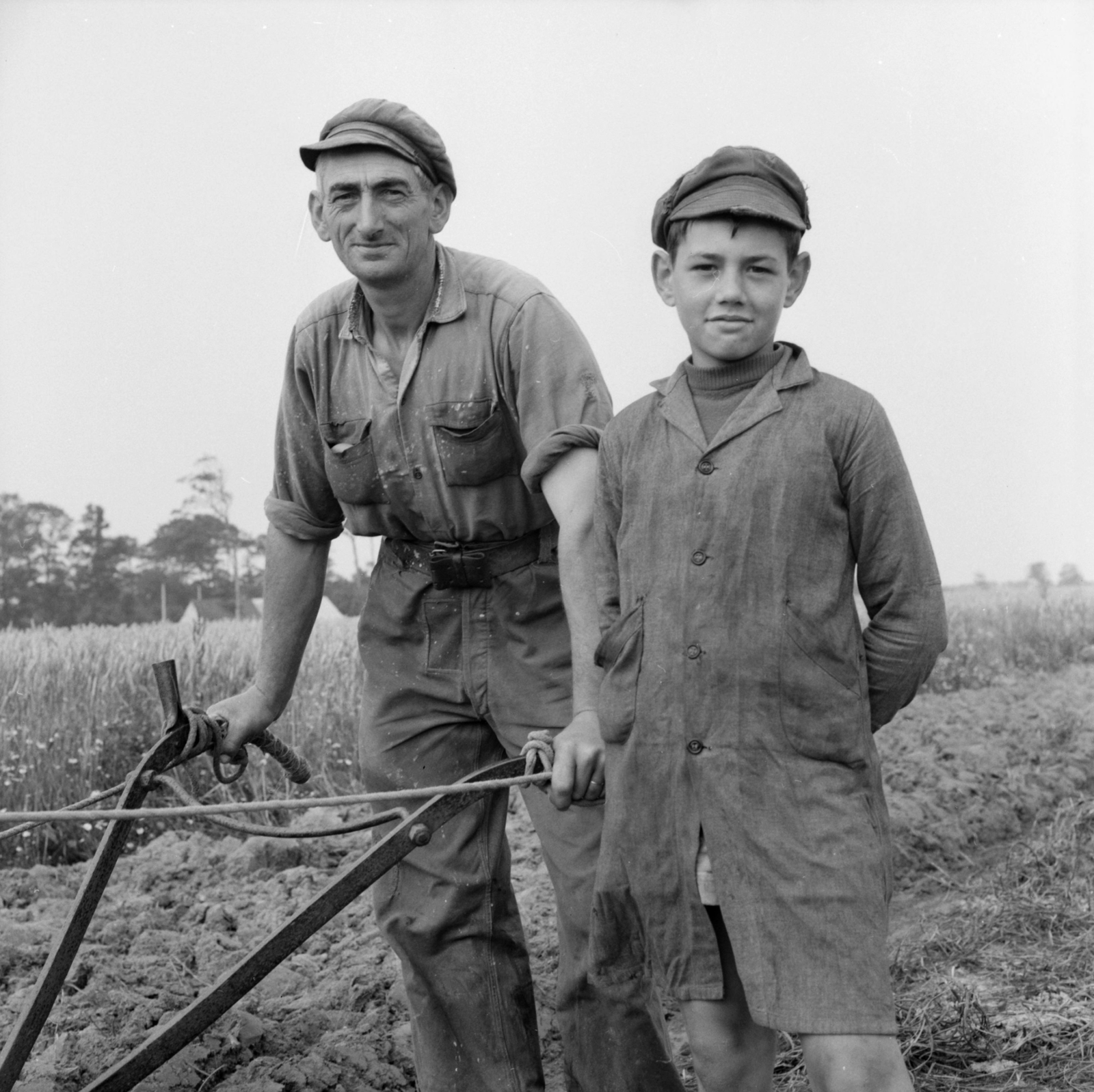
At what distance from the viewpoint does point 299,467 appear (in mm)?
3246

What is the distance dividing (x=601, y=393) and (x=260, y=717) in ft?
3.39

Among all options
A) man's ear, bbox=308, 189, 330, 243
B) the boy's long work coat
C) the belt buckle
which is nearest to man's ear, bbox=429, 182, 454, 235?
man's ear, bbox=308, 189, 330, 243

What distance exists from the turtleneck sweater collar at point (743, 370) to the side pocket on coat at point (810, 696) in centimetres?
39

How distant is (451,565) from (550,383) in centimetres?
47

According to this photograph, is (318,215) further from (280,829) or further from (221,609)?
(221,609)

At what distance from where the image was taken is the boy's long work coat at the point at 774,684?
2.10 m

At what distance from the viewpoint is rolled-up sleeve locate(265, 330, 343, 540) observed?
3215mm

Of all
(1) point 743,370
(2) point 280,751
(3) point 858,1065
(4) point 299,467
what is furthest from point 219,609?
(3) point 858,1065

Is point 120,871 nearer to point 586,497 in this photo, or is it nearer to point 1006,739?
point 586,497

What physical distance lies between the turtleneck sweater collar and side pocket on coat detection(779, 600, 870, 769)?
0.39m

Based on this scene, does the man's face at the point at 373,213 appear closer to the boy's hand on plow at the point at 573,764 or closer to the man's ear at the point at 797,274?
the man's ear at the point at 797,274

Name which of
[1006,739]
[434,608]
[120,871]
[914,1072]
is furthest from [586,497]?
[1006,739]

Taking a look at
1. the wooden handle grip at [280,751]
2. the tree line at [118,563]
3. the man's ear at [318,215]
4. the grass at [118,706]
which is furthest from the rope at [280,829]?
the tree line at [118,563]

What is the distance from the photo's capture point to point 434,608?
310 cm
